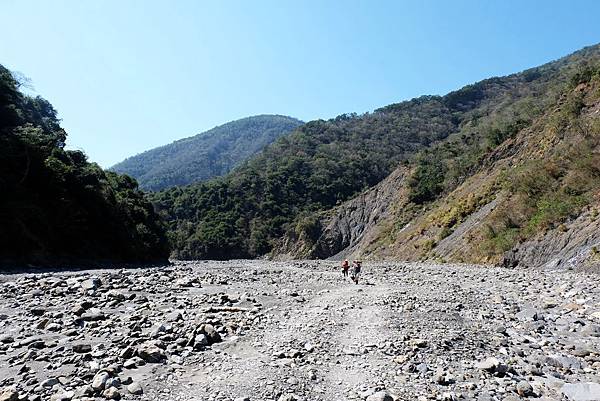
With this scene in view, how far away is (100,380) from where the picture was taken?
7.52 metres

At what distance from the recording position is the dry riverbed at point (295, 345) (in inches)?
300

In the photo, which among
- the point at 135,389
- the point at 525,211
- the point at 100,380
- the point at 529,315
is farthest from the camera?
the point at 525,211

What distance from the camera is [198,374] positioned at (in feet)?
27.2

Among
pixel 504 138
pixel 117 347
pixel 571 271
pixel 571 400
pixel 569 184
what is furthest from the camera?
pixel 504 138

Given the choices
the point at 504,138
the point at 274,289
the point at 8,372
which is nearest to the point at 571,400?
the point at 8,372

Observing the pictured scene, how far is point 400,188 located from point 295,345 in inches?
2574

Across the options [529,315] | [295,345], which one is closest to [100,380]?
[295,345]

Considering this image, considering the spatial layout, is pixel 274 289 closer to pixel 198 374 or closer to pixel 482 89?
pixel 198 374

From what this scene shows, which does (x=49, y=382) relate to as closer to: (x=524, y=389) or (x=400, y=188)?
(x=524, y=389)

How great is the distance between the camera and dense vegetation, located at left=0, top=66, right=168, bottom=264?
2833 centimetres

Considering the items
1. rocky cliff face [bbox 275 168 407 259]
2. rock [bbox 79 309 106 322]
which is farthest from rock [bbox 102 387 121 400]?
rocky cliff face [bbox 275 168 407 259]

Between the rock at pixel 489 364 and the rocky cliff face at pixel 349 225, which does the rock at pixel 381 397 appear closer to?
the rock at pixel 489 364

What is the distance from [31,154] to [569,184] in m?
36.8

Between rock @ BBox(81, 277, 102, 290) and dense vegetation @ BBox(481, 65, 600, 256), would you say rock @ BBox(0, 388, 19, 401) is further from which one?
dense vegetation @ BBox(481, 65, 600, 256)
